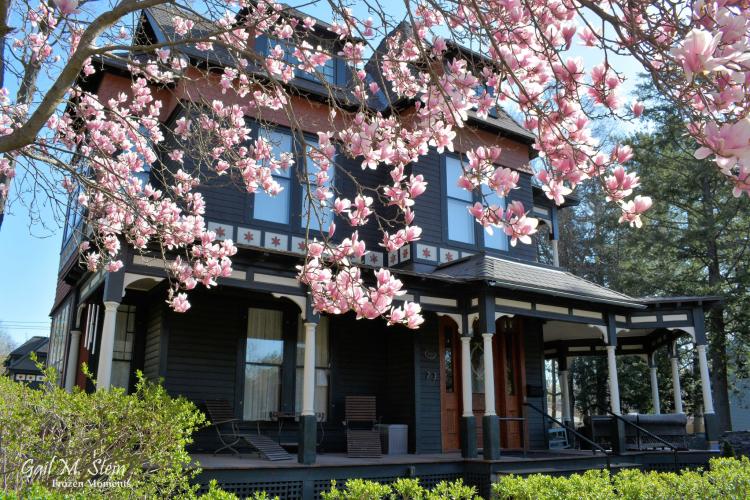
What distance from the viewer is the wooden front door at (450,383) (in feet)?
39.3

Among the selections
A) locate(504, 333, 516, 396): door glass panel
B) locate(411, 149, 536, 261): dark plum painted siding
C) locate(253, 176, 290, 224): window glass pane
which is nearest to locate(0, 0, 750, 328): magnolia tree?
locate(253, 176, 290, 224): window glass pane

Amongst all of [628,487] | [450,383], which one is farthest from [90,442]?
[450,383]

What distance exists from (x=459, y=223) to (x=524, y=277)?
6.47ft

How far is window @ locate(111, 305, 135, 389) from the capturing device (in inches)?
436

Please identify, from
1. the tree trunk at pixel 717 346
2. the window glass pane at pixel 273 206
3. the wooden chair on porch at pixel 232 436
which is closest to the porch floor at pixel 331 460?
the wooden chair on porch at pixel 232 436

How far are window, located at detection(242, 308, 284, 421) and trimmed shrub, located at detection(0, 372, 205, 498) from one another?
17.5 ft

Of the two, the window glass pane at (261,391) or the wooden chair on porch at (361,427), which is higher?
the window glass pane at (261,391)

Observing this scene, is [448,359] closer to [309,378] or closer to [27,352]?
[309,378]

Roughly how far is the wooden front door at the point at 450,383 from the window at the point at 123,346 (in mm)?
5707

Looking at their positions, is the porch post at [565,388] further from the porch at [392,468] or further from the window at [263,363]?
the window at [263,363]

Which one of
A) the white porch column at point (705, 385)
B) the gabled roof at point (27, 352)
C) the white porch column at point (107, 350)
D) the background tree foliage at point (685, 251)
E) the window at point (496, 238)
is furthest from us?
the gabled roof at point (27, 352)

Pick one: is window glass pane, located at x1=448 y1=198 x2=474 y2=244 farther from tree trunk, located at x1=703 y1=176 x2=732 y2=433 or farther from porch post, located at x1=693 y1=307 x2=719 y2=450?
tree trunk, located at x1=703 y1=176 x2=732 y2=433

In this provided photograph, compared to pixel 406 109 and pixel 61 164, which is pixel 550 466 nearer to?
pixel 406 109

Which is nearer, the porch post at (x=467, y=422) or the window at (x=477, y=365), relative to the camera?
the porch post at (x=467, y=422)
